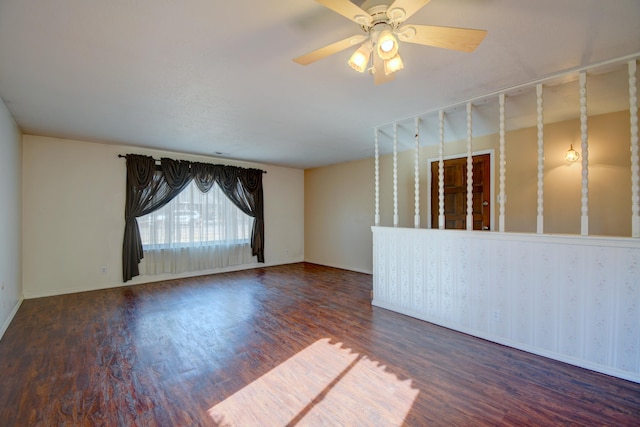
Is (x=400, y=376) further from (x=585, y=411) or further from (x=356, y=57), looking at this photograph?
(x=356, y=57)

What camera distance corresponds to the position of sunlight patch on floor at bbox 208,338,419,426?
1778 millimetres

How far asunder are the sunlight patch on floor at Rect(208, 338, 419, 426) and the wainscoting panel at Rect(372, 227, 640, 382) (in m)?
1.34

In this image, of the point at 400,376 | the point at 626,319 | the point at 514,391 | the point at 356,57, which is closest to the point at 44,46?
the point at 356,57

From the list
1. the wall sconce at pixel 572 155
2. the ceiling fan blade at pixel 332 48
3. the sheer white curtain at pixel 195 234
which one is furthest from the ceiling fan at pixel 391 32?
the sheer white curtain at pixel 195 234

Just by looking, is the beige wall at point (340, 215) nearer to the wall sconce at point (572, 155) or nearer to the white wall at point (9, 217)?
the wall sconce at point (572, 155)

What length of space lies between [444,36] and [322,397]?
2461mm

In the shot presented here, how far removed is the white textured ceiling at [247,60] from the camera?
1.68 m

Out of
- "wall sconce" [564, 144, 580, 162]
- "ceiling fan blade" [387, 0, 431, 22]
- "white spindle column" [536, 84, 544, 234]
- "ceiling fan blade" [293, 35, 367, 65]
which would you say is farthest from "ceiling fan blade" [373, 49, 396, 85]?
"wall sconce" [564, 144, 580, 162]

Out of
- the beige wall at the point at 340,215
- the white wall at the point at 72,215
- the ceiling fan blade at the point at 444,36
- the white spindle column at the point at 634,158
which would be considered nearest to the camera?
the ceiling fan blade at the point at 444,36

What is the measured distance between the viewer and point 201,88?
268cm

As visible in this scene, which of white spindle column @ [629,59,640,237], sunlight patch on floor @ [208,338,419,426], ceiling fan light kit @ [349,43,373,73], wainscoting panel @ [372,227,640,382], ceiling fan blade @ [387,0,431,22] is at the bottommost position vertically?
sunlight patch on floor @ [208,338,419,426]

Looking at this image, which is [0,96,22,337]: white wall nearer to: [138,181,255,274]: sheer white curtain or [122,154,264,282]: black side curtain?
[122,154,264,282]: black side curtain

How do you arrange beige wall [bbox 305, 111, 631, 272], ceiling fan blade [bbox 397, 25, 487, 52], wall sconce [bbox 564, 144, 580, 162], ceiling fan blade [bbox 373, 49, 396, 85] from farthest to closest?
wall sconce [bbox 564, 144, 580, 162], beige wall [bbox 305, 111, 631, 272], ceiling fan blade [bbox 373, 49, 396, 85], ceiling fan blade [bbox 397, 25, 487, 52]

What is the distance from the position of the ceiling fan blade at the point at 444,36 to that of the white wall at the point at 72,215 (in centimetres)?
521
